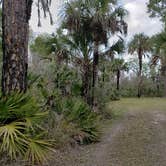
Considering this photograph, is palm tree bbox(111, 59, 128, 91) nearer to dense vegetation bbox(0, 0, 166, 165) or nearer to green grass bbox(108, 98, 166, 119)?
dense vegetation bbox(0, 0, 166, 165)

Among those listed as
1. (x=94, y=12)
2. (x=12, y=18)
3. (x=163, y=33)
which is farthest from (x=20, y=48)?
(x=163, y=33)

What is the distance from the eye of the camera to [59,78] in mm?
18766

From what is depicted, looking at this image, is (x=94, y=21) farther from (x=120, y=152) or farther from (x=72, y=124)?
(x=120, y=152)

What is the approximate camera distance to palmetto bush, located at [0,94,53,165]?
702cm

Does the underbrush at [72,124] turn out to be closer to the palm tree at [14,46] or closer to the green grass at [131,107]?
the palm tree at [14,46]

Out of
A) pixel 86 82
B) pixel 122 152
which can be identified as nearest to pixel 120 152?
pixel 122 152

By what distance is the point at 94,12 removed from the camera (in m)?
18.4

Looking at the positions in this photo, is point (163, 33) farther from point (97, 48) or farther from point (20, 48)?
point (20, 48)

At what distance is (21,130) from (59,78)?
11355 millimetres

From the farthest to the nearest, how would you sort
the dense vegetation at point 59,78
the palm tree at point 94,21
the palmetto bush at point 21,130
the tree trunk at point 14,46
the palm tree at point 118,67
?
the palm tree at point 118,67 < the palm tree at point 94,21 < the tree trunk at point 14,46 < the dense vegetation at point 59,78 < the palmetto bush at point 21,130

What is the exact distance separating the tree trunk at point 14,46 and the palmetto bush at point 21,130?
3.61 ft

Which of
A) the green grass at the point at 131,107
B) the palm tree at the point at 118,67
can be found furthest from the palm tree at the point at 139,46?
the green grass at the point at 131,107

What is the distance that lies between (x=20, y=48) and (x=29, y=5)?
5.87 feet

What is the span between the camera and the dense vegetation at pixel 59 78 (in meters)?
7.53
